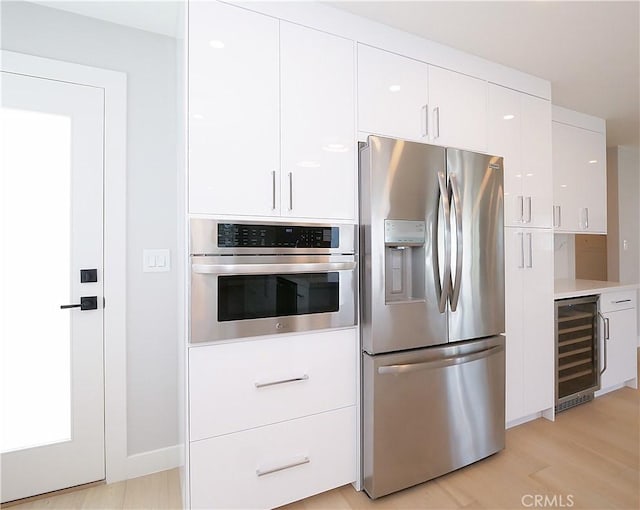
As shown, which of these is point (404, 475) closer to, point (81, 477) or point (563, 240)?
point (81, 477)

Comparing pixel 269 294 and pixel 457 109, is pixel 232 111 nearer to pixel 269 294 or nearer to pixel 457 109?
pixel 269 294

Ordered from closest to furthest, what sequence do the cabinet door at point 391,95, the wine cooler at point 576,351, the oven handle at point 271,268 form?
the oven handle at point 271,268
the cabinet door at point 391,95
the wine cooler at point 576,351

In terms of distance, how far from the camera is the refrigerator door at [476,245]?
73.0 inches

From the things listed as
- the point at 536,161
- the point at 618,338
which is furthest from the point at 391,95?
the point at 618,338

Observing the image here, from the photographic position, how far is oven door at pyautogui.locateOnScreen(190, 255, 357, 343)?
1.42 metres

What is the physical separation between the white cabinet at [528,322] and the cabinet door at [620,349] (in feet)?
2.76

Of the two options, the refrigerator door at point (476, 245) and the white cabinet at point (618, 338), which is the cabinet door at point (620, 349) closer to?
the white cabinet at point (618, 338)

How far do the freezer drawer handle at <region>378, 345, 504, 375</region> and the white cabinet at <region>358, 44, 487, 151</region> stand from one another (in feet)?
4.08

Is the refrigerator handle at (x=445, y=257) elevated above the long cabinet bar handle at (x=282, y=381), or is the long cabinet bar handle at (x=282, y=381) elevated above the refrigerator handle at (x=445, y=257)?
the refrigerator handle at (x=445, y=257)

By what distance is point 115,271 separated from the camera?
186cm

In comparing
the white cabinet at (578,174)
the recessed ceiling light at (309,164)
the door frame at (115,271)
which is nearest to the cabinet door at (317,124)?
the recessed ceiling light at (309,164)

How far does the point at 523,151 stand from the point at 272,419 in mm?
2376

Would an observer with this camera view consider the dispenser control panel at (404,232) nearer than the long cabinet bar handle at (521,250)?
Yes

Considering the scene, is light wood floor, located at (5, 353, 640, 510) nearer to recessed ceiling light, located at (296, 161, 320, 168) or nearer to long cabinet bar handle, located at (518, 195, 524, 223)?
long cabinet bar handle, located at (518, 195, 524, 223)
